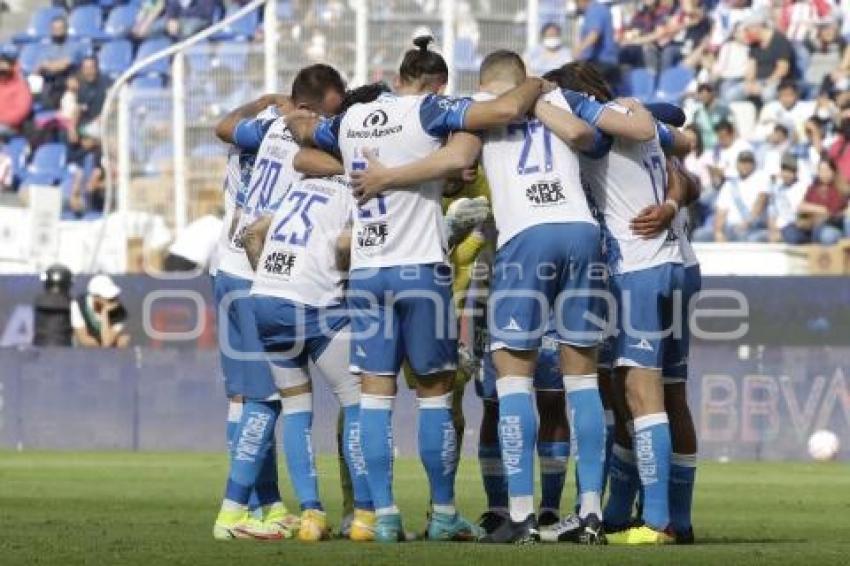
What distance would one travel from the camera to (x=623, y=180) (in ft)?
38.8

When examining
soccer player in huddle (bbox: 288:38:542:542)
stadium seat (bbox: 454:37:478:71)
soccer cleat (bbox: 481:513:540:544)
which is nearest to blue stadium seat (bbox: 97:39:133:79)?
stadium seat (bbox: 454:37:478:71)

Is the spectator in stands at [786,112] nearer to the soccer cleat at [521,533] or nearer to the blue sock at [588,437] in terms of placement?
the blue sock at [588,437]

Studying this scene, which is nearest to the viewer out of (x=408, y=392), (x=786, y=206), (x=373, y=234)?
(x=373, y=234)

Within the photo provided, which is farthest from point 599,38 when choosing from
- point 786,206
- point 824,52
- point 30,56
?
point 30,56

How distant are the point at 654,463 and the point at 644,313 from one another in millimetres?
771

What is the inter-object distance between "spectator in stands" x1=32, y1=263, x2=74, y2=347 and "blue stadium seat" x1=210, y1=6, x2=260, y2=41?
405 cm

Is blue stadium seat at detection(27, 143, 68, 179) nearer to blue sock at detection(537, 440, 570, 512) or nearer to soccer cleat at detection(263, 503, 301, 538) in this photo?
soccer cleat at detection(263, 503, 301, 538)

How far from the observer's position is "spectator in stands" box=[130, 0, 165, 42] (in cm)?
3053

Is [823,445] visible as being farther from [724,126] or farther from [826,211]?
[724,126]

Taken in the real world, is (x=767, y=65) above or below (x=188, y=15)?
below

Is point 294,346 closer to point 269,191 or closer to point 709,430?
point 269,191

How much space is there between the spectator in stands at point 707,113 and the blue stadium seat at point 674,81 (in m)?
0.46

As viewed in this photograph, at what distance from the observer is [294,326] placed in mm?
12031

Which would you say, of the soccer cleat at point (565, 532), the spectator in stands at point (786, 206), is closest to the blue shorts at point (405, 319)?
the soccer cleat at point (565, 532)
